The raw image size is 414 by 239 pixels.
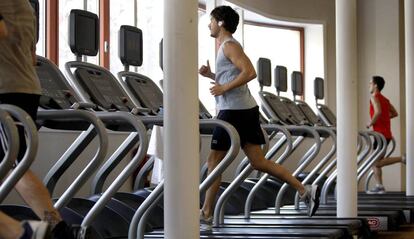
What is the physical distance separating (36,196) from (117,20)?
476cm

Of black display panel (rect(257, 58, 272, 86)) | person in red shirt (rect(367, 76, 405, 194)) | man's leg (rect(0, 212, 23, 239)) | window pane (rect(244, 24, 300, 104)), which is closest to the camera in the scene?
man's leg (rect(0, 212, 23, 239))

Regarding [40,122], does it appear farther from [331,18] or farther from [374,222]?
[331,18]

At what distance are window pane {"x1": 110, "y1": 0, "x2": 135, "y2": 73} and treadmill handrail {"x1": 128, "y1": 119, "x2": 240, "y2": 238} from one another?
3.37 m

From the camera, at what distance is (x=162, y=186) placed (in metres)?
3.91

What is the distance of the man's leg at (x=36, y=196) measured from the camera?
9.50ft

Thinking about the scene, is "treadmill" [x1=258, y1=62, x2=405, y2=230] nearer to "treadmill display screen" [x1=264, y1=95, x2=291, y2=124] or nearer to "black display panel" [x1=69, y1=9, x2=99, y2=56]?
"treadmill display screen" [x1=264, y1=95, x2=291, y2=124]

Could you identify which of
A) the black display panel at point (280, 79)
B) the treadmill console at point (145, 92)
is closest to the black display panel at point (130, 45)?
the treadmill console at point (145, 92)

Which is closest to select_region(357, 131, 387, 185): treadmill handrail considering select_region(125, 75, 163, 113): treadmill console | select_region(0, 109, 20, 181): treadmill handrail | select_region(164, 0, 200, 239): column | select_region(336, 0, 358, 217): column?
select_region(336, 0, 358, 217): column

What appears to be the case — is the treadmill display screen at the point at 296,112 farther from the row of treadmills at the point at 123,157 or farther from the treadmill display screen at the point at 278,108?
the treadmill display screen at the point at 278,108

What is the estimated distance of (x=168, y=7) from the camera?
11.0 ft

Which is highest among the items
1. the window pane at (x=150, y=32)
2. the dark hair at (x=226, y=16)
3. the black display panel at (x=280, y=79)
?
the window pane at (x=150, y=32)

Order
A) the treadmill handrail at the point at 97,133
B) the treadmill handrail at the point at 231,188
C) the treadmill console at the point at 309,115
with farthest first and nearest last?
1. the treadmill console at the point at 309,115
2. the treadmill handrail at the point at 231,188
3. the treadmill handrail at the point at 97,133

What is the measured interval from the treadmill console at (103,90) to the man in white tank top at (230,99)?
0.49 metres

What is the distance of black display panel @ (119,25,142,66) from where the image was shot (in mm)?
4732
